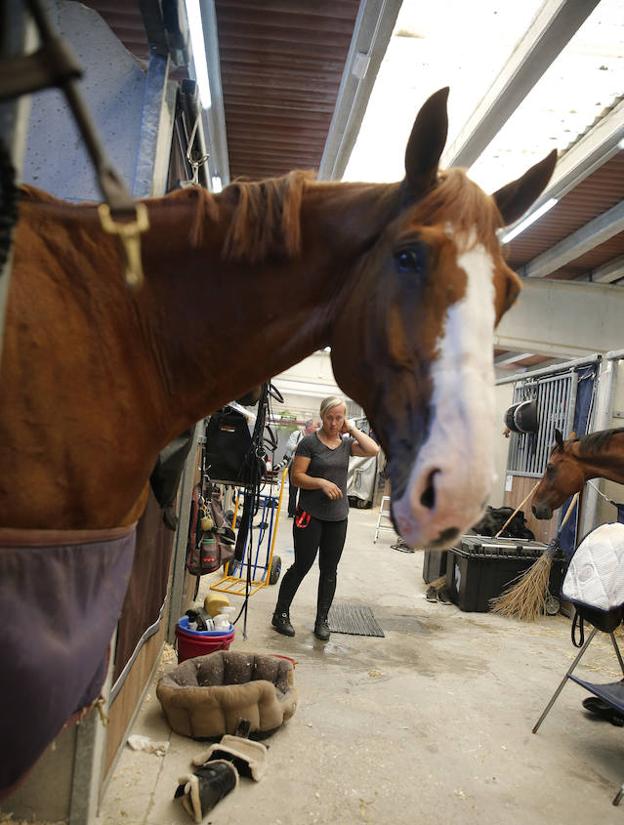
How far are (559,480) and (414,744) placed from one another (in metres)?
3.57

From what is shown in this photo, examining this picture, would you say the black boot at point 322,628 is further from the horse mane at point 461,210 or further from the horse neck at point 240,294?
the horse mane at point 461,210

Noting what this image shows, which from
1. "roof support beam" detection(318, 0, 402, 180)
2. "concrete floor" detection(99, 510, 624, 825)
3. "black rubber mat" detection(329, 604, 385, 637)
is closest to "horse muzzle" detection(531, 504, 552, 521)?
"concrete floor" detection(99, 510, 624, 825)

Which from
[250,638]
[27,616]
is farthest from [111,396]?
[250,638]

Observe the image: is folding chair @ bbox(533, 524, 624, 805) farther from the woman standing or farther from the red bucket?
the red bucket

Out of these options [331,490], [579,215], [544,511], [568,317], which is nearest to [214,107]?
[331,490]

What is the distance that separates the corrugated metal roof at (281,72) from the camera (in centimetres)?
328

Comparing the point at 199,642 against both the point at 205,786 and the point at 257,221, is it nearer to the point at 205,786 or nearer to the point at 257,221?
the point at 205,786

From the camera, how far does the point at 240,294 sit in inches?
42.1

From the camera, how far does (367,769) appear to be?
8.34ft

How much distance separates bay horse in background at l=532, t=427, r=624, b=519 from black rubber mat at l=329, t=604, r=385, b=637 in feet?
7.16

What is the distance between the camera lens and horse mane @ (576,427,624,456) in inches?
198

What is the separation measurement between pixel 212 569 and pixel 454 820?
2.04 m

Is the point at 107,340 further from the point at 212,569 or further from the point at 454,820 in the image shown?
the point at 212,569

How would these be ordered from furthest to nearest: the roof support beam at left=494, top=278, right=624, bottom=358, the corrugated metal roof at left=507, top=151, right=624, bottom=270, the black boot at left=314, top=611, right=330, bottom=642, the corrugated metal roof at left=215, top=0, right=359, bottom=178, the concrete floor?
the roof support beam at left=494, top=278, right=624, bottom=358
the corrugated metal roof at left=507, top=151, right=624, bottom=270
the black boot at left=314, top=611, right=330, bottom=642
the corrugated metal roof at left=215, top=0, right=359, bottom=178
the concrete floor
